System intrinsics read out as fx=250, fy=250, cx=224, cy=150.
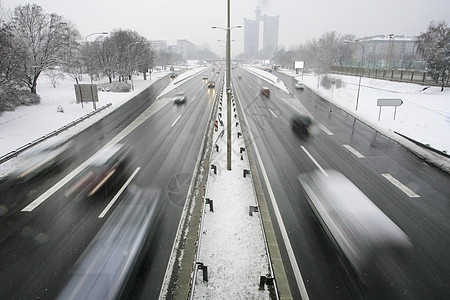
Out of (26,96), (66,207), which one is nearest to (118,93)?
(26,96)

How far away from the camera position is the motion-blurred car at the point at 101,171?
10961mm

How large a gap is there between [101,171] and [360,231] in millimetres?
11791

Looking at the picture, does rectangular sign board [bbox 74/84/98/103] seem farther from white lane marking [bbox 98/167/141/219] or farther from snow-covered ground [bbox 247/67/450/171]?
snow-covered ground [bbox 247/67/450/171]

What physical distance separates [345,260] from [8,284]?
8.78 metres

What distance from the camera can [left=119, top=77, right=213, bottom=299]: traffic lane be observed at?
6.54 meters

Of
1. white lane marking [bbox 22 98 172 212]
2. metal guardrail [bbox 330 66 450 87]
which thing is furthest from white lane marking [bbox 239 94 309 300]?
metal guardrail [bbox 330 66 450 87]

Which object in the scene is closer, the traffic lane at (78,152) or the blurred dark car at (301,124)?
the traffic lane at (78,152)

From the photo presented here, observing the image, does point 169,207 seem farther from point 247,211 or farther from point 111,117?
point 111,117

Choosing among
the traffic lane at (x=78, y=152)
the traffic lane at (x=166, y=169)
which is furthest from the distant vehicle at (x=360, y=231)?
the traffic lane at (x=78, y=152)

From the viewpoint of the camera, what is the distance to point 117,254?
7059mm

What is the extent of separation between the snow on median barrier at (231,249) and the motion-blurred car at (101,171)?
196 inches

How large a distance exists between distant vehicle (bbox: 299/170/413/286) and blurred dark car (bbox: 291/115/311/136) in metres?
9.02

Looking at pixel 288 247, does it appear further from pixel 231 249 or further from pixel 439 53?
pixel 439 53

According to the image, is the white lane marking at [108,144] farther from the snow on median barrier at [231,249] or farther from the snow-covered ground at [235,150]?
the snow on median barrier at [231,249]
